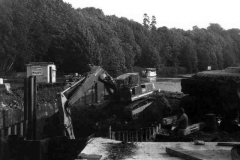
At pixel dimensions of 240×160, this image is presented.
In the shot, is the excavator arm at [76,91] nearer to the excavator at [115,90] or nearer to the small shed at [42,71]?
the excavator at [115,90]

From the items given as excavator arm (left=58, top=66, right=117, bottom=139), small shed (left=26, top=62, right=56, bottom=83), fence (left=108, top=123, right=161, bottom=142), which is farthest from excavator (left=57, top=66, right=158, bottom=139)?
small shed (left=26, top=62, right=56, bottom=83)

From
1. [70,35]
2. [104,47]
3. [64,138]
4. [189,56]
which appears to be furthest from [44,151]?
[104,47]

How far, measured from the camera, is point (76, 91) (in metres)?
15.0

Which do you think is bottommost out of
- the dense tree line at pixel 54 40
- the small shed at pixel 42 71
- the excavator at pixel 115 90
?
the excavator at pixel 115 90

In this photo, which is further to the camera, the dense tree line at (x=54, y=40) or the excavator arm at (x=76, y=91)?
the dense tree line at (x=54, y=40)

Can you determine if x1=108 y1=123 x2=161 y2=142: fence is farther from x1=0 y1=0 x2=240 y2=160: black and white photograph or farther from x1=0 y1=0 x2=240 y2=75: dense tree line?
x1=0 y1=0 x2=240 y2=75: dense tree line

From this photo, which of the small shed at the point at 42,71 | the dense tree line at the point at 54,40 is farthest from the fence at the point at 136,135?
the small shed at the point at 42,71

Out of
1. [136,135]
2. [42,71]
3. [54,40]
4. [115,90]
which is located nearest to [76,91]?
[136,135]

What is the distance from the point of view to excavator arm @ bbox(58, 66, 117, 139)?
13430 millimetres

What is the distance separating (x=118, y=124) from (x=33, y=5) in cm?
3243

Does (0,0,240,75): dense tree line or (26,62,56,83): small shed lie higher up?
(0,0,240,75): dense tree line

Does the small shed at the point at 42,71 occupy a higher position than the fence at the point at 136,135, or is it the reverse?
the small shed at the point at 42,71

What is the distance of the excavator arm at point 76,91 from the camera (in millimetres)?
13430

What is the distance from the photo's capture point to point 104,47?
54562mm
